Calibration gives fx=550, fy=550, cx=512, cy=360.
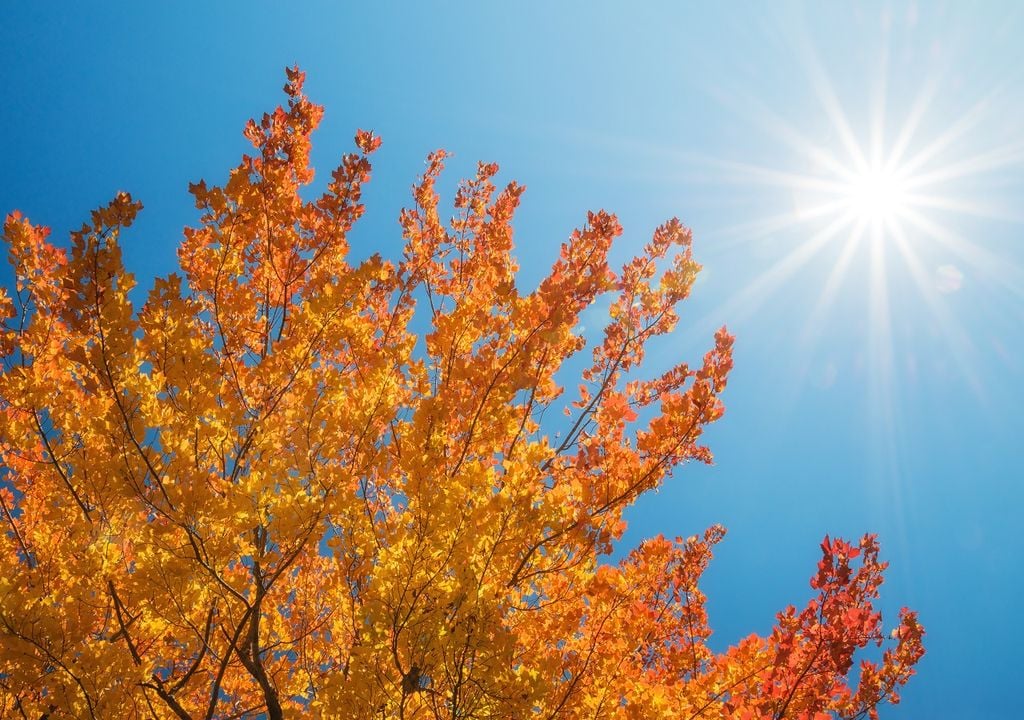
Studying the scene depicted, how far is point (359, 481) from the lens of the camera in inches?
116

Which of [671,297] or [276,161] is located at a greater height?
[276,161]

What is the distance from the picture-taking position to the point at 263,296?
3.14 metres

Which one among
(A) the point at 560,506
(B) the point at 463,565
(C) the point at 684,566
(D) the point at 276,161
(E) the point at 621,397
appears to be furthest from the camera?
(C) the point at 684,566

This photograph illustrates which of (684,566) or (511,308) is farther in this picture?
(684,566)

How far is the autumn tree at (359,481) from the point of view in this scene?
6.86 feet

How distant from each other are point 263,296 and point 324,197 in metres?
0.69

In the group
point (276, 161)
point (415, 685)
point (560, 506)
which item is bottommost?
point (415, 685)

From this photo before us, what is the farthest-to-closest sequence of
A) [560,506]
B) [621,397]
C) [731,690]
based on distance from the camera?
[731,690], [621,397], [560,506]

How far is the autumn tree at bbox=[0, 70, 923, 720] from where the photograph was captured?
6.86ft

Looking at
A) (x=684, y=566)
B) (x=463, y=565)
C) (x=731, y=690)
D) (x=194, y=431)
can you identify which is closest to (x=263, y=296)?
(x=194, y=431)

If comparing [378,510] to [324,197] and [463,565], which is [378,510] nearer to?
[463,565]

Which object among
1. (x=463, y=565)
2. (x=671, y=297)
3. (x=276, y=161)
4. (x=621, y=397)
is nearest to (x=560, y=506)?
(x=463, y=565)

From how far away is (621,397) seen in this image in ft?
9.93

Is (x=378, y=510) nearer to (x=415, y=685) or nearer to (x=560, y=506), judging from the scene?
(x=415, y=685)
